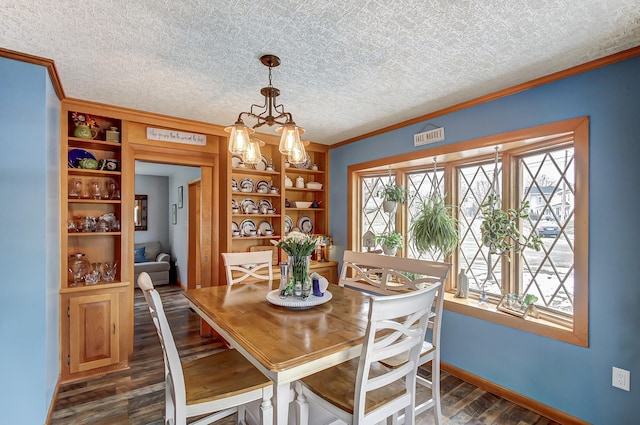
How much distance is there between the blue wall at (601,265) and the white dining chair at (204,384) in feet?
6.23

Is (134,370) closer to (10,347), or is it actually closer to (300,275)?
(10,347)

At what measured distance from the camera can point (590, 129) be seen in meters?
1.91

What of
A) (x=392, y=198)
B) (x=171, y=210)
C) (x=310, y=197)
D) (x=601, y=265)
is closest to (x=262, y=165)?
(x=310, y=197)

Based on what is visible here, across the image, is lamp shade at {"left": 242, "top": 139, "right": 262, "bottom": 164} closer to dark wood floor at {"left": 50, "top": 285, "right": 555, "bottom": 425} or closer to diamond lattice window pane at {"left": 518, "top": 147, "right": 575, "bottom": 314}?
dark wood floor at {"left": 50, "top": 285, "right": 555, "bottom": 425}

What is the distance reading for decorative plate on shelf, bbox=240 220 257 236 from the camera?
12.1ft

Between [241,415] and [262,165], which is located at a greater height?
[262,165]

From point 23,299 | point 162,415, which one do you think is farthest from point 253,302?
point 23,299

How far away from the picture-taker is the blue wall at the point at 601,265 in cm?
176

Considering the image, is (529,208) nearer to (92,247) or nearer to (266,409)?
(266,409)

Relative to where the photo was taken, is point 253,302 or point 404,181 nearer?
point 253,302

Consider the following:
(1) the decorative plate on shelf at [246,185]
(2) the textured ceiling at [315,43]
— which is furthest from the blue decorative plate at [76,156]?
(1) the decorative plate on shelf at [246,185]

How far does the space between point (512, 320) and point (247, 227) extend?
9.24 feet

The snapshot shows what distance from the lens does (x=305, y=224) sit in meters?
4.26

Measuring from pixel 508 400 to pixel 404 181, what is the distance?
219 cm
